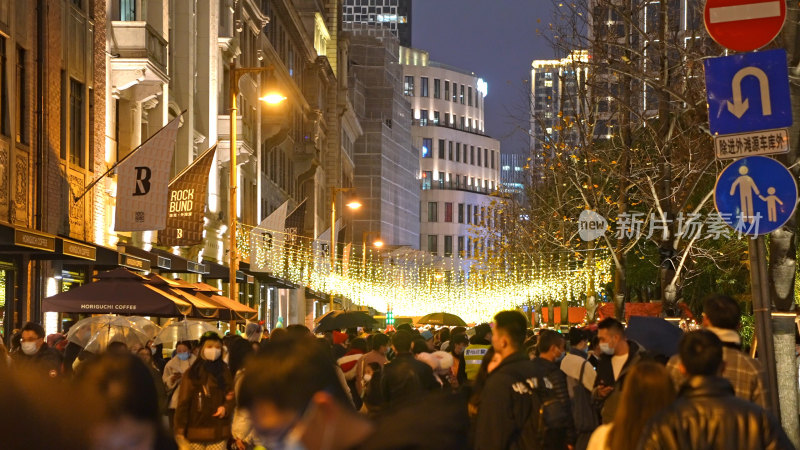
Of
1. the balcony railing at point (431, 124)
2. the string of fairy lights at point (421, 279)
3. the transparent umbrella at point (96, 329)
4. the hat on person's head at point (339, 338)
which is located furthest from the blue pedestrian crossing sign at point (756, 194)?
the balcony railing at point (431, 124)

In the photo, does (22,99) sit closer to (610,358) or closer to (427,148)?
(610,358)

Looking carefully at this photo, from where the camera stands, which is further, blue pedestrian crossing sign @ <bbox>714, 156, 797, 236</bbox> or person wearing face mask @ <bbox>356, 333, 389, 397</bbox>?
person wearing face mask @ <bbox>356, 333, 389, 397</bbox>

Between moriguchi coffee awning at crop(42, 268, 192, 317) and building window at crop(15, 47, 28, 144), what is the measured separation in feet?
14.3

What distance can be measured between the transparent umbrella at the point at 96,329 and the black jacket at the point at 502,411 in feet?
40.1

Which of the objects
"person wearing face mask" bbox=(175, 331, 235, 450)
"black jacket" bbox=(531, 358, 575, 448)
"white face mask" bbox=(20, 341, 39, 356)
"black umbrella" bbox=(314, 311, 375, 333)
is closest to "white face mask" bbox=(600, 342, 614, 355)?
"black jacket" bbox=(531, 358, 575, 448)

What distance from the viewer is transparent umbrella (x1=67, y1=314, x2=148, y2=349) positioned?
2014 centimetres

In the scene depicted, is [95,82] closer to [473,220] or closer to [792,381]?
[792,381]

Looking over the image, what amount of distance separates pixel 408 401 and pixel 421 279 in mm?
86528

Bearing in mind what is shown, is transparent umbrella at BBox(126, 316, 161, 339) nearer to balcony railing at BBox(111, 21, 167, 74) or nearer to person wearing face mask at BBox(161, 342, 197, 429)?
balcony railing at BBox(111, 21, 167, 74)

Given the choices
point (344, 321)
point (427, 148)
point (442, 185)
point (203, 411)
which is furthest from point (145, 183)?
point (427, 148)

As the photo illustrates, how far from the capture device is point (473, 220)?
151125mm

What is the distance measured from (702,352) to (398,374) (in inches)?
148

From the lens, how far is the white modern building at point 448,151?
148 metres

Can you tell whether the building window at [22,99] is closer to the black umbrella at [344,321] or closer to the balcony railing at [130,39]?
the balcony railing at [130,39]
